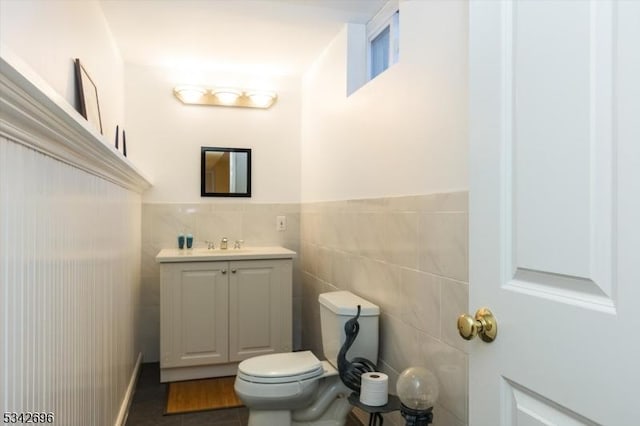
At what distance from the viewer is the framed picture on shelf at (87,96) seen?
1.93 m

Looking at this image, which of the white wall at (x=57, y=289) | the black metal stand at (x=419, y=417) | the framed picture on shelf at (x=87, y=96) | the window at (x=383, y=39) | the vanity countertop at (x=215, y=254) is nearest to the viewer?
the white wall at (x=57, y=289)

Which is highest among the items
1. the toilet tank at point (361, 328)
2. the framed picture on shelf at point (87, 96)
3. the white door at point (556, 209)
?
the framed picture on shelf at point (87, 96)

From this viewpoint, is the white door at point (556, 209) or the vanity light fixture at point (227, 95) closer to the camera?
the white door at point (556, 209)

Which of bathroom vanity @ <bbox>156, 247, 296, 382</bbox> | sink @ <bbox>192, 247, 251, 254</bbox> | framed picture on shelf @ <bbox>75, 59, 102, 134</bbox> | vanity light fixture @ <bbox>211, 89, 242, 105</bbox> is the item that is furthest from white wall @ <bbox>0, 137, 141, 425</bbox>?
vanity light fixture @ <bbox>211, 89, 242, 105</bbox>

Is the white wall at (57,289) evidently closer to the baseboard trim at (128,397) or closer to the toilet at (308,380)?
the baseboard trim at (128,397)

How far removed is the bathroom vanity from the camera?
3033mm

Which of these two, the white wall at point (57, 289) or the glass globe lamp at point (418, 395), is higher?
the white wall at point (57, 289)

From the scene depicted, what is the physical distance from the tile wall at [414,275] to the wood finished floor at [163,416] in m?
0.78

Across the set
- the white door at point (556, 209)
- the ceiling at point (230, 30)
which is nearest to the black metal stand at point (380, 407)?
the white door at point (556, 209)

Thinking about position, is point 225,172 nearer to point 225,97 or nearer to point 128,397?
point 225,97

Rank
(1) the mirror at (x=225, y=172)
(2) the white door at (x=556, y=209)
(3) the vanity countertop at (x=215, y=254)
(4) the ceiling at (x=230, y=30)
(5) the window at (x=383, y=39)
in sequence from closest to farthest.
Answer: (2) the white door at (x=556, y=209) < (5) the window at (x=383, y=39) < (4) the ceiling at (x=230, y=30) < (3) the vanity countertop at (x=215, y=254) < (1) the mirror at (x=225, y=172)

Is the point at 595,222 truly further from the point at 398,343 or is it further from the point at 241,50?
the point at 241,50

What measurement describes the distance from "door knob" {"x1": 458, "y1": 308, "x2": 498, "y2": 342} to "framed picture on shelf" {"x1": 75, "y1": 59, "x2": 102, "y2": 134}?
1.82 metres

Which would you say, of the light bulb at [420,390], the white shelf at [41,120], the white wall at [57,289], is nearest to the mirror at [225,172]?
the white wall at [57,289]
